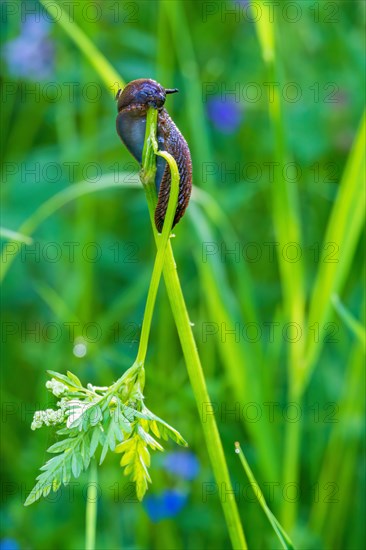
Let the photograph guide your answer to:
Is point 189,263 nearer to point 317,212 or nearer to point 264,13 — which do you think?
point 317,212

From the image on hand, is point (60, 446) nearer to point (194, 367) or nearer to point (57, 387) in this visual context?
point (57, 387)

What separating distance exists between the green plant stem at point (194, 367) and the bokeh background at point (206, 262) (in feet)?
1.56

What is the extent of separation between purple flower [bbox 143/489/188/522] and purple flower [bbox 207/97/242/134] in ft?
4.06

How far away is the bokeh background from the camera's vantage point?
1.56 m

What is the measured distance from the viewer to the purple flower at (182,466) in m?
1.79

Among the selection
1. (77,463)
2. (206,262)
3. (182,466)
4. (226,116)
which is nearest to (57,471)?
(77,463)

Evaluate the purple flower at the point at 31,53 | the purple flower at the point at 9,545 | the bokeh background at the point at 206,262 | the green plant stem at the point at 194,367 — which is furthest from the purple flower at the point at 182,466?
the purple flower at the point at 31,53

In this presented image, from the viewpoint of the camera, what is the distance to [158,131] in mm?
754

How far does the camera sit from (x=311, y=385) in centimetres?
202

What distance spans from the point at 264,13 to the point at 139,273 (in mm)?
894

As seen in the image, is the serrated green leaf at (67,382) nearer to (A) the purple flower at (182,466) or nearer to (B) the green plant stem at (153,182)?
(B) the green plant stem at (153,182)

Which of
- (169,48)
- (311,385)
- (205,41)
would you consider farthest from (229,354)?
(205,41)

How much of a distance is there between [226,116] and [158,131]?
1826mm

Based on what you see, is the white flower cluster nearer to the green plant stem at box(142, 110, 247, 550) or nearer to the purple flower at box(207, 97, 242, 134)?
the green plant stem at box(142, 110, 247, 550)
